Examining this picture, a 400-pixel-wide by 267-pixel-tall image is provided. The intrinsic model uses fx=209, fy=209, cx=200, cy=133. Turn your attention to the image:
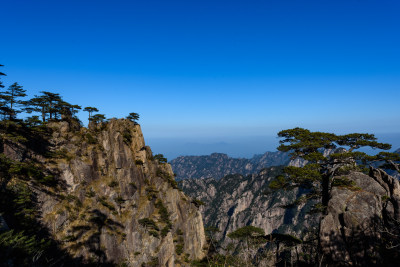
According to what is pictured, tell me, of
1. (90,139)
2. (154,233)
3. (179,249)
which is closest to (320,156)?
(154,233)

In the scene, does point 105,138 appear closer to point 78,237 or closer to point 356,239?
point 78,237

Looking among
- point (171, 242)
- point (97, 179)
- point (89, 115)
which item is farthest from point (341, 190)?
point (89, 115)

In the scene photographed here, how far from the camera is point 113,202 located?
5706 cm

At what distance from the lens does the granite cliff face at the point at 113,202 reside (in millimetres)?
47594

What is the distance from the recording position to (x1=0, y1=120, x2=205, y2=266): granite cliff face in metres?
47.6

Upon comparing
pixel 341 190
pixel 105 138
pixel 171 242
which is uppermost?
pixel 105 138

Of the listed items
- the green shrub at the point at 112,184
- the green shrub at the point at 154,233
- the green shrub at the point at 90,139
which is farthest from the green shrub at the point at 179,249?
the green shrub at the point at 90,139

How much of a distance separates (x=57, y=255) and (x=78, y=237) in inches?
193

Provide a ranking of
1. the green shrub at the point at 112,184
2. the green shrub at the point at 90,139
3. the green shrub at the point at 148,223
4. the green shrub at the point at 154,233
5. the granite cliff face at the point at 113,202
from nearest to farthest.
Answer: the granite cliff face at the point at 113,202 → the green shrub at the point at 148,223 → the green shrub at the point at 154,233 → the green shrub at the point at 112,184 → the green shrub at the point at 90,139

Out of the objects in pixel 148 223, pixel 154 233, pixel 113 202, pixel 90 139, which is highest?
pixel 90 139

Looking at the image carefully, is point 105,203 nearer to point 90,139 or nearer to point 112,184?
point 112,184

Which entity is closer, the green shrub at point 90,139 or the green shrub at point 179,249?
the green shrub at point 90,139

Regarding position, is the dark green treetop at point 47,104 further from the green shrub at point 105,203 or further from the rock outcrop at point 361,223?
the rock outcrop at point 361,223

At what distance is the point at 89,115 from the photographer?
224ft
